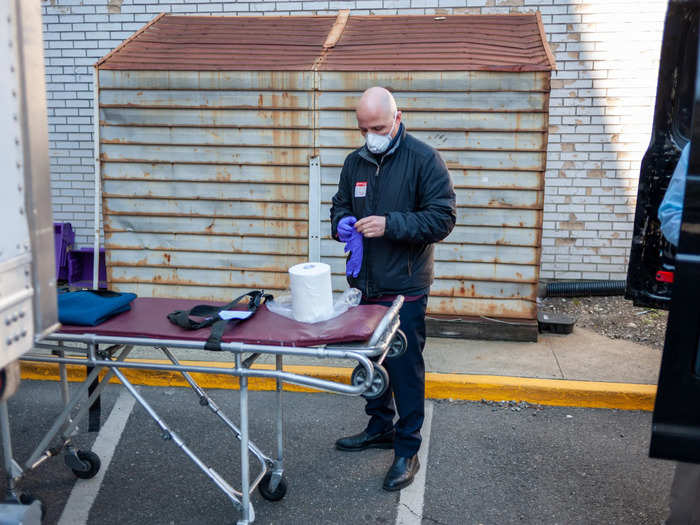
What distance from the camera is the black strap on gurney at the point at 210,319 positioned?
2.69 metres

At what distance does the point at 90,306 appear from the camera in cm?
298

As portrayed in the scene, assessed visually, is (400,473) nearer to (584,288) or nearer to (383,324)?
(383,324)

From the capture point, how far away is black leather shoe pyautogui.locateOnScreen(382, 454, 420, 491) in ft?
11.2

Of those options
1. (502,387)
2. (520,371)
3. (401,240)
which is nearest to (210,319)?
(401,240)

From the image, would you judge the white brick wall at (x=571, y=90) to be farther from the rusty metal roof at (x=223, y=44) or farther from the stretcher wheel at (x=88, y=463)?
the stretcher wheel at (x=88, y=463)

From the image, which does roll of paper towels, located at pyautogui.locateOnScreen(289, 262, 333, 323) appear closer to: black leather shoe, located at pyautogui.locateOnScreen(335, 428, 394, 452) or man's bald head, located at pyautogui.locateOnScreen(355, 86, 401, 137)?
man's bald head, located at pyautogui.locateOnScreen(355, 86, 401, 137)

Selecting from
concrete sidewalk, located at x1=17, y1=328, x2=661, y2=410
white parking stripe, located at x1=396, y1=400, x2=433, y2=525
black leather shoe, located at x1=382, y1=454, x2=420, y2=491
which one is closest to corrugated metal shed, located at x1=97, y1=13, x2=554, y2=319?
concrete sidewalk, located at x1=17, y1=328, x2=661, y2=410

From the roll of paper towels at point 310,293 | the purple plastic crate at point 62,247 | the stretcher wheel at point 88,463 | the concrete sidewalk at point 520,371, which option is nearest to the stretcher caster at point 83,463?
the stretcher wheel at point 88,463

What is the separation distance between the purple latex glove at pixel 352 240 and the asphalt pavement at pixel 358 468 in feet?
3.75

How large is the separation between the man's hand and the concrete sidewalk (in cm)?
166

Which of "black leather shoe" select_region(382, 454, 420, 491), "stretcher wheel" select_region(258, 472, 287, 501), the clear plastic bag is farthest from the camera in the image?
"black leather shoe" select_region(382, 454, 420, 491)

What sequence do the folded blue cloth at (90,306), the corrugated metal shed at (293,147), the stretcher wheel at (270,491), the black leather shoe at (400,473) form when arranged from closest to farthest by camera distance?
the folded blue cloth at (90,306) < the stretcher wheel at (270,491) < the black leather shoe at (400,473) < the corrugated metal shed at (293,147)

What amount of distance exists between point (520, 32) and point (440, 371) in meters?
3.00

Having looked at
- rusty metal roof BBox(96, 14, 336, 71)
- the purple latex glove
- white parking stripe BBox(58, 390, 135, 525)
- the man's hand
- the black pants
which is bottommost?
white parking stripe BBox(58, 390, 135, 525)
